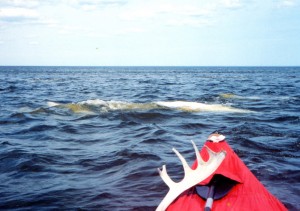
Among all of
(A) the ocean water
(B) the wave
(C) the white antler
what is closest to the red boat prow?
(C) the white antler

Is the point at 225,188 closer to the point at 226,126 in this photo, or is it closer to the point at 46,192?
the point at 46,192

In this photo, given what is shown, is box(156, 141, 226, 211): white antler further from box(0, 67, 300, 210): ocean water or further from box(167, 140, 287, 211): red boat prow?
box(0, 67, 300, 210): ocean water

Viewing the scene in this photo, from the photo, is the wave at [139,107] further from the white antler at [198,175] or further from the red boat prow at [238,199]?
the white antler at [198,175]

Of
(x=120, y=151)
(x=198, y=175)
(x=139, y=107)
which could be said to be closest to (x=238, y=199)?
(x=198, y=175)

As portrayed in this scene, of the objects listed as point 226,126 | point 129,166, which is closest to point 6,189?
point 129,166

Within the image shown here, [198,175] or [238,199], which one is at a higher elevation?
[198,175]

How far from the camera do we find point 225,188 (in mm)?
4594

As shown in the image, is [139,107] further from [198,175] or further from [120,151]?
[198,175]

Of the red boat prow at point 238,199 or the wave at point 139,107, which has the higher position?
the red boat prow at point 238,199

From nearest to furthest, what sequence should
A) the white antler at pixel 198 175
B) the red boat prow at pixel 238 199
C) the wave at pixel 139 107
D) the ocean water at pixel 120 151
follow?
1. the red boat prow at pixel 238 199
2. the white antler at pixel 198 175
3. the ocean water at pixel 120 151
4. the wave at pixel 139 107

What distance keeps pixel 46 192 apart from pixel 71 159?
226cm

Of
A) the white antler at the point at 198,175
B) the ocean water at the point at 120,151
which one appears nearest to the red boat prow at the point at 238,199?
the white antler at the point at 198,175

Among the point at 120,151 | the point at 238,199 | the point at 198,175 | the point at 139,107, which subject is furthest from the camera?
the point at 139,107

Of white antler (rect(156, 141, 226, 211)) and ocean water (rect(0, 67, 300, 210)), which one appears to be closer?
white antler (rect(156, 141, 226, 211))
